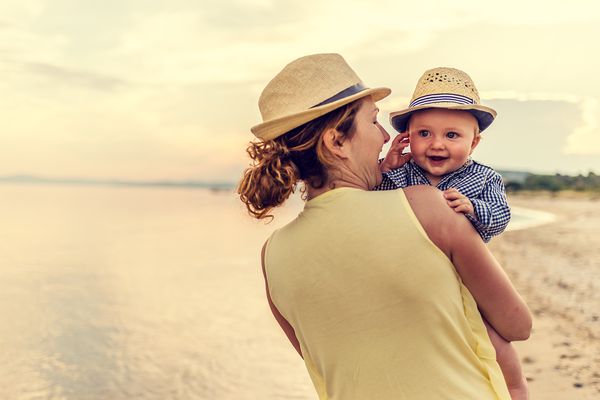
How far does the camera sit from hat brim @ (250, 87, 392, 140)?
5.53 feet

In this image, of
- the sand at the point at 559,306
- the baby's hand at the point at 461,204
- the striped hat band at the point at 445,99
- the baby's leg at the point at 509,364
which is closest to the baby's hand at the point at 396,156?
the striped hat band at the point at 445,99

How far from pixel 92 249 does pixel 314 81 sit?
19399 mm

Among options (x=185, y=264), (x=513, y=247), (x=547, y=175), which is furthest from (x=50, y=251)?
(x=547, y=175)

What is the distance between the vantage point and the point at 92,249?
2012 centimetres

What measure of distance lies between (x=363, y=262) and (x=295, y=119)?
39 cm

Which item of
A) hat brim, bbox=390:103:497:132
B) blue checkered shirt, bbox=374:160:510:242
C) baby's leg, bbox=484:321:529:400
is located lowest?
baby's leg, bbox=484:321:529:400

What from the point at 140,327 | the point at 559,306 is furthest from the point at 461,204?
the point at 140,327

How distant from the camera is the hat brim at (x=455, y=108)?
2045 mm

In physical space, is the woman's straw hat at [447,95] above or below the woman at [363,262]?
above

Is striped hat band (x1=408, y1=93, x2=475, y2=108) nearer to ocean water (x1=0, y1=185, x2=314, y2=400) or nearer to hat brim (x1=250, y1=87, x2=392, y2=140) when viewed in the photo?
hat brim (x1=250, y1=87, x2=392, y2=140)

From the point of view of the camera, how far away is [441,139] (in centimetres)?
204

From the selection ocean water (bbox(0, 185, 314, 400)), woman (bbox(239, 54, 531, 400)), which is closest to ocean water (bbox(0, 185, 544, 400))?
ocean water (bbox(0, 185, 314, 400))

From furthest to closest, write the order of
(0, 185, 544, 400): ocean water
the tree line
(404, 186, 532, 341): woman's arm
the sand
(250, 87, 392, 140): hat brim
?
the tree line < (0, 185, 544, 400): ocean water < the sand < (250, 87, 392, 140): hat brim < (404, 186, 532, 341): woman's arm

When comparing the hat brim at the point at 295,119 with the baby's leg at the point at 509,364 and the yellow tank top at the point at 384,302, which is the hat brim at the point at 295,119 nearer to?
the yellow tank top at the point at 384,302
